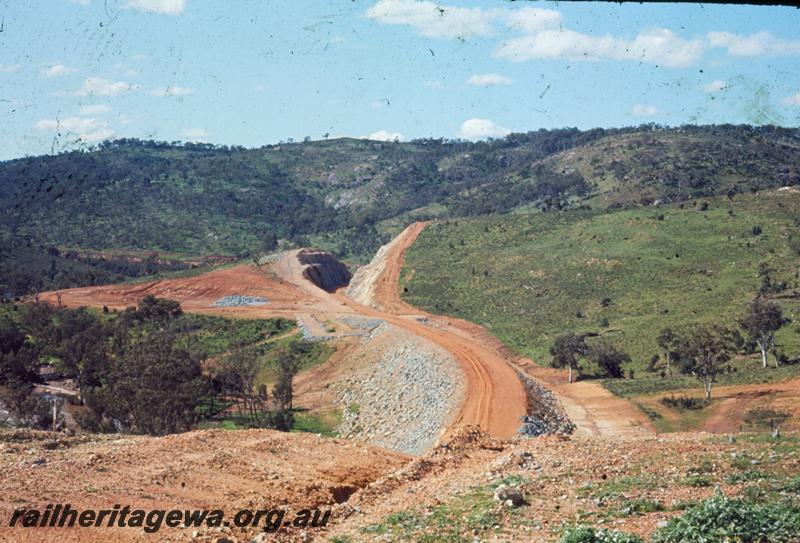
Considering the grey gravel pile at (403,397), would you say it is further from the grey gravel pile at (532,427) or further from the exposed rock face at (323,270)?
the exposed rock face at (323,270)

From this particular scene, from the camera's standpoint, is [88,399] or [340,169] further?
[340,169]

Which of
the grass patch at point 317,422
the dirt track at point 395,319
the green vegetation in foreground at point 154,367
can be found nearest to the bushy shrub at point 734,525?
the dirt track at point 395,319

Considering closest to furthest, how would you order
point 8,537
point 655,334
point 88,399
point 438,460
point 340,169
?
1. point 8,537
2. point 438,460
3. point 88,399
4. point 655,334
5. point 340,169

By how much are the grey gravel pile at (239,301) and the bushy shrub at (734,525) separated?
2490 inches

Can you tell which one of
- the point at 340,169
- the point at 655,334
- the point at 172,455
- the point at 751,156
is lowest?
the point at 655,334

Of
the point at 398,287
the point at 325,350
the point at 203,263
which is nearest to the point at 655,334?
the point at 325,350

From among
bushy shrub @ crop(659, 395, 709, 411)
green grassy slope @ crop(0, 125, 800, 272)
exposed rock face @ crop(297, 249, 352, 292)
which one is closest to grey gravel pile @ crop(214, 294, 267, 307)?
exposed rock face @ crop(297, 249, 352, 292)

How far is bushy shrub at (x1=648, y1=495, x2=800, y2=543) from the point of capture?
27.7ft

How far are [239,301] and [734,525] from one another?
6556cm

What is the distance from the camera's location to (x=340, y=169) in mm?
178000

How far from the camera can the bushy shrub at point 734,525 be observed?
845 centimetres

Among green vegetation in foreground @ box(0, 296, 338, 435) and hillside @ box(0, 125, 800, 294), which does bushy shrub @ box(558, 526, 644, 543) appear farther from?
hillside @ box(0, 125, 800, 294)

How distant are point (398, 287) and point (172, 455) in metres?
57.4

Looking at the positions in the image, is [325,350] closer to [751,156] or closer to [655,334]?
[655,334]
